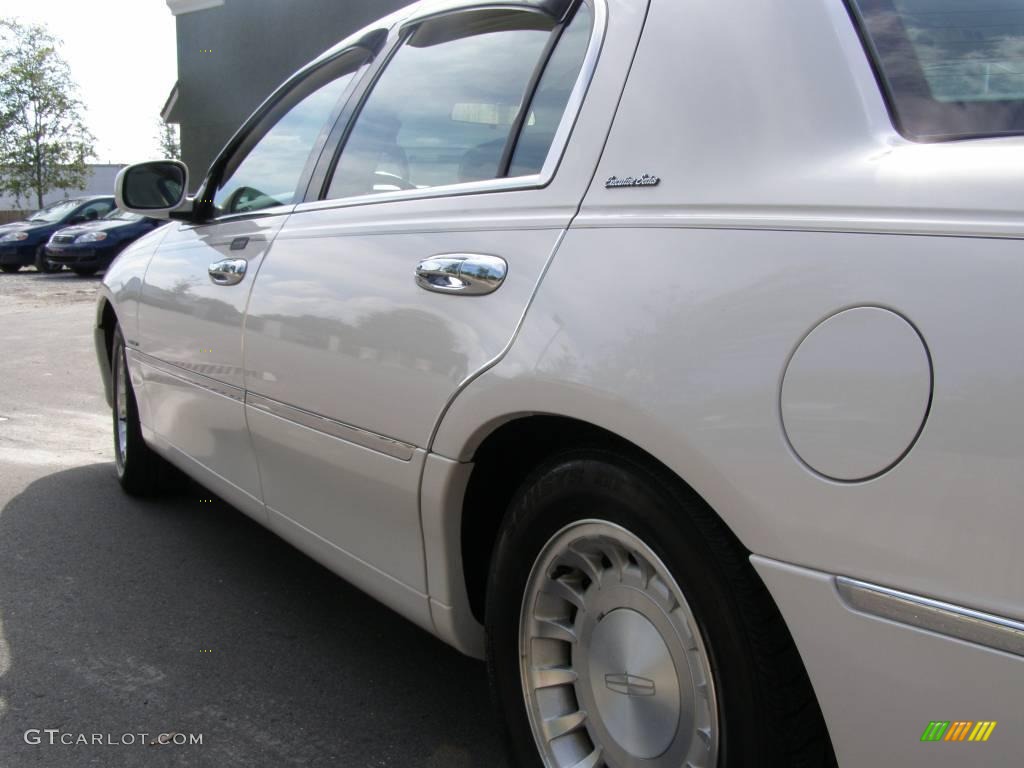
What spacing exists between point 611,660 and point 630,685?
0.07 meters

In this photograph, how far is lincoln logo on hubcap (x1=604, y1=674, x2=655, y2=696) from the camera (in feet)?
6.00

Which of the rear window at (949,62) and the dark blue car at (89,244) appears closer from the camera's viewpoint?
the rear window at (949,62)

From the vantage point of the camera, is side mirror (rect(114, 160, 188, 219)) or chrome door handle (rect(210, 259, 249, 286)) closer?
chrome door handle (rect(210, 259, 249, 286))

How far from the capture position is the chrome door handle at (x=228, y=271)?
10.4 ft

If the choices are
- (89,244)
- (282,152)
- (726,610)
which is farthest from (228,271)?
(89,244)

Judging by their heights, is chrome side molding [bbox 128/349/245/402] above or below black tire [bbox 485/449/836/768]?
below

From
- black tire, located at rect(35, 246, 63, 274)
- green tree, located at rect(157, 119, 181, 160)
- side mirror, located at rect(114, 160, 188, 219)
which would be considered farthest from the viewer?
green tree, located at rect(157, 119, 181, 160)

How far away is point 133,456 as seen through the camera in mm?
4738

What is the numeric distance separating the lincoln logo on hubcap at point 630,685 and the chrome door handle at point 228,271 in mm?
1845

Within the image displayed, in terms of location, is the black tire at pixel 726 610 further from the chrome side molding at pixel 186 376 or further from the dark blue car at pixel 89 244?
the dark blue car at pixel 89 244

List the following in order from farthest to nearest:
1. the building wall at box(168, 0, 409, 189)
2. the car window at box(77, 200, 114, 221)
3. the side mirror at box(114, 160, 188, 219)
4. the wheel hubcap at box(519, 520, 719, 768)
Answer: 1. the car window at box(77, 200, 114, 221)
2. the building wall at box(168, 0, 409, 189)
3. the side mirror at box(114, 160, 188, 219)
4. the wheel hubcap at box(519, 520, 719, 768)

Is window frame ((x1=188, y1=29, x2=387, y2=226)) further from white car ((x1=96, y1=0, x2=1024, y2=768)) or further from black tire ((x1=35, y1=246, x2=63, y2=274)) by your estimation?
black tire ((x1=35, y1=246, x2=63, y2=274))

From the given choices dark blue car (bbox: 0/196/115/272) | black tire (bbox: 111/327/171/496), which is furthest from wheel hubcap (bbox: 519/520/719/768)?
dark blue car (bbox: 0/196/115/272)

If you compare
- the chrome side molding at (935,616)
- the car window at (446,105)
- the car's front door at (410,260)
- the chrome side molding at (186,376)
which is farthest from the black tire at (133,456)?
the chrome side molding at (935,616)
